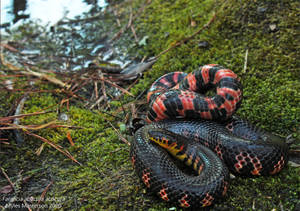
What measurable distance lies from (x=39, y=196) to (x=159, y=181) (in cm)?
120

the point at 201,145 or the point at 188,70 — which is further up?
the point at 188,70

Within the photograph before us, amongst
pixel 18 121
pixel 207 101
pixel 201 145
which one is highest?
pixel 207 101

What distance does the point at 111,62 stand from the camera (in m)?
5.29

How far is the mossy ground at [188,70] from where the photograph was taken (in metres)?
2.60

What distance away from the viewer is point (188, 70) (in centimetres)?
446

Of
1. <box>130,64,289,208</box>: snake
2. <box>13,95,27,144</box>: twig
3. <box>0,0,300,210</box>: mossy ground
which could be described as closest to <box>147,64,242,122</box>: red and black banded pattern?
<box>130,64,289,208</box>: snake

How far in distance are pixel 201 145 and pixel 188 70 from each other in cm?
178

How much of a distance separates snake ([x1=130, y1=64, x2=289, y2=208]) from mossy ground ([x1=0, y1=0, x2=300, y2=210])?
0.53 ft

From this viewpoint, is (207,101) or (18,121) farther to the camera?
(18,121)

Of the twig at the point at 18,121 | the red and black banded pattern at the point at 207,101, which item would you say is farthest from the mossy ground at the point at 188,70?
the red and black banded pattern at the point at 207,101

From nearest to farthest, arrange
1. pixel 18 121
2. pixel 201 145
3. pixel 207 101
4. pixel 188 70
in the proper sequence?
1. pixel 201 145
2. pixel 207 101
3. pixel 18 121
4. pixel 188 70

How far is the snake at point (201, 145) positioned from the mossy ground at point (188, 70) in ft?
0.53

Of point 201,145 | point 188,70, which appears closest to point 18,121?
point 201,145

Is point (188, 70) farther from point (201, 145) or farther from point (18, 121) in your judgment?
point (18, 121)
